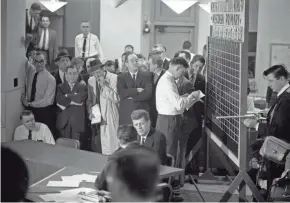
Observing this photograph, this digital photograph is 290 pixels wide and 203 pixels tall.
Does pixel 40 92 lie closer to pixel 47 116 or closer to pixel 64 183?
pixel 47 116

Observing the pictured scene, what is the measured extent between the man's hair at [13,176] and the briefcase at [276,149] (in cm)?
182

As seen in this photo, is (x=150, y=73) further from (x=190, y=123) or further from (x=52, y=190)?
(x=52, y=190)

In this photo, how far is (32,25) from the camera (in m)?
5.79

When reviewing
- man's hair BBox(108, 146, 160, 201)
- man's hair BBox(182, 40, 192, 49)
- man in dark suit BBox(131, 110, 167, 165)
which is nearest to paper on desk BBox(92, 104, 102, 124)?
man in dark suit BBox(131, 110, 167, 165)

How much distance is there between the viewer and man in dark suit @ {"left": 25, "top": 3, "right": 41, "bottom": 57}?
18.5ft

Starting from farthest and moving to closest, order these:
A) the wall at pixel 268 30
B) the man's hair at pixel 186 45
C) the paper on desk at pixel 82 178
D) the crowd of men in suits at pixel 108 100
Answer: the man's hair at pixel 186 45 < the wall at pixel 268 30 < the crowd of men in suits at pixel 108 100 < the paper on desk at pixel 82 178

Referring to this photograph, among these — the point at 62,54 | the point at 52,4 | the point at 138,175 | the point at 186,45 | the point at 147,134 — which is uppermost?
the point at 52,4

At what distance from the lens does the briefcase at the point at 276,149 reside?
3916 millimetres

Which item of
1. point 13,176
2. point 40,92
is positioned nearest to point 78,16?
point 40,92

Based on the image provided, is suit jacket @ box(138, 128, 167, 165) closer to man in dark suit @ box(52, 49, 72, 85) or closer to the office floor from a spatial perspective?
the office floor

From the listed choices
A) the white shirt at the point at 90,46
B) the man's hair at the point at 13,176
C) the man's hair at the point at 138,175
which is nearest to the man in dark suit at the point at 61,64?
the white shirt at the point at 90,46

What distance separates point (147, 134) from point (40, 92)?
4.67 feet

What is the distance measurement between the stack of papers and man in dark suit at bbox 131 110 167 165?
90cm

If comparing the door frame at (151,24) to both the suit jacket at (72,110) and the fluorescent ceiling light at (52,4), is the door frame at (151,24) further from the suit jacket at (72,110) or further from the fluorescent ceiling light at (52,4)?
the suit jacket at (72,110)
